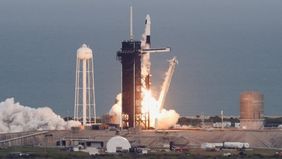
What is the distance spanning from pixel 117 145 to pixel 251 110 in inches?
458

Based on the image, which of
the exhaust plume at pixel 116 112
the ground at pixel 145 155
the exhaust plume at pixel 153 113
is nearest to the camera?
the ground at pixel 145 155

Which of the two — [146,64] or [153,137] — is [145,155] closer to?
[153,137]

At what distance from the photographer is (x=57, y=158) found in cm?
9081

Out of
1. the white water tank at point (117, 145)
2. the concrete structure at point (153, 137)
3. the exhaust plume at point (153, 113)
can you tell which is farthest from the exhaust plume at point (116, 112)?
the white water tank at point (117, 145)

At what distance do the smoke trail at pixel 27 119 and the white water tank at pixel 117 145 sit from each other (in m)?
9.02

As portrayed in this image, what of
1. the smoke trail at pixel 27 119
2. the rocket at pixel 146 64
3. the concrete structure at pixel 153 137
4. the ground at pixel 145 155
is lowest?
the ground at pixel 145 155

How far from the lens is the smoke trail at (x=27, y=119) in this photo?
105250mm

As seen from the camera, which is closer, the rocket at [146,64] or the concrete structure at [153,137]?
the concrete structure at [153,137]

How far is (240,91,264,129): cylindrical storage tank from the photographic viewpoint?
4131 inches

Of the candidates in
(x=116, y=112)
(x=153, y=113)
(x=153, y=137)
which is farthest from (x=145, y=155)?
(x=116, y=112)

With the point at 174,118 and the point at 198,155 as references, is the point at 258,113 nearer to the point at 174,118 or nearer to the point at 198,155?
the point at 174,118

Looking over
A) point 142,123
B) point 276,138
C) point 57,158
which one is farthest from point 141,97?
point 57,158

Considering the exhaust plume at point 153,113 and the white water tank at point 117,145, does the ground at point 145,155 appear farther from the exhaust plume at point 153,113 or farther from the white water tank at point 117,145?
the exhaust plume at point 153,113

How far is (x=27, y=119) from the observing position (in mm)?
106062
